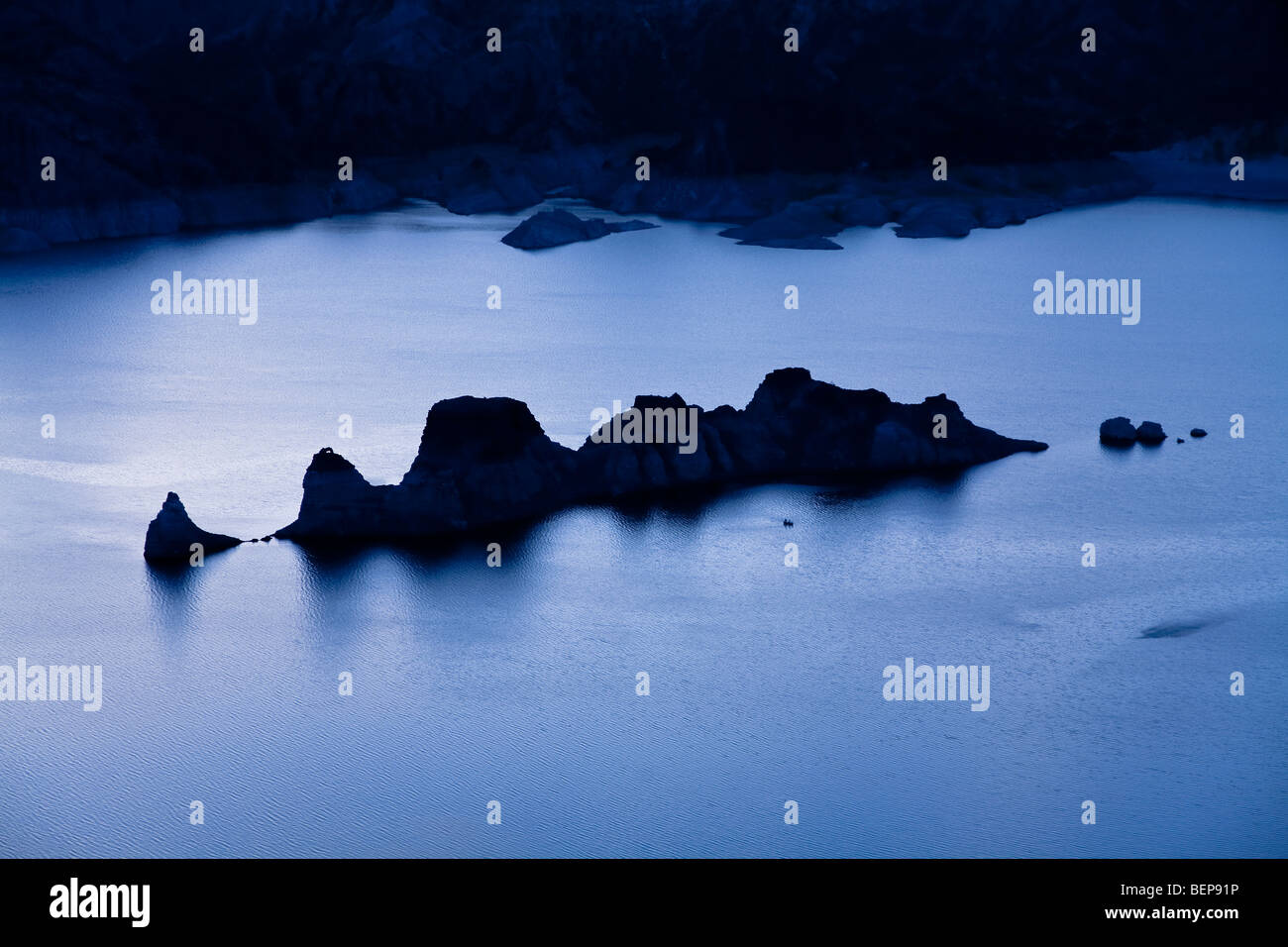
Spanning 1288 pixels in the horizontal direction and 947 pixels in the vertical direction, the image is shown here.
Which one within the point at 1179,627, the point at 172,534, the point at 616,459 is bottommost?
the point at 1179,627

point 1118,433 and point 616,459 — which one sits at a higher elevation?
point 1118,433

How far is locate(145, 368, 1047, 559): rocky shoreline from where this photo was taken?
24.0m

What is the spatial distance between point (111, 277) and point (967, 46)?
4098 cm

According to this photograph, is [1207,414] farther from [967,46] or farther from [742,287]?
[967,46]

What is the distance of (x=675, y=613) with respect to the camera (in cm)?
2214

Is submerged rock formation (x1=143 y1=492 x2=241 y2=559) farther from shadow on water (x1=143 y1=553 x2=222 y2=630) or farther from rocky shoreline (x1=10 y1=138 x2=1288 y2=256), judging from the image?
rocky shoreline (x1=10 y1=138 x2=1288 y2=256)

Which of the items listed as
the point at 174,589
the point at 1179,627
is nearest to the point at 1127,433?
the point at 1179,627

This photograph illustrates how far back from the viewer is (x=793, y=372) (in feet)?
89.3

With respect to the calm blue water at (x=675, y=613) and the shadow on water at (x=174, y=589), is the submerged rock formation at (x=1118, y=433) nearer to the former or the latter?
the calm blue water at (x=675, y=613)

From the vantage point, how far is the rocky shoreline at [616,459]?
24.0 m

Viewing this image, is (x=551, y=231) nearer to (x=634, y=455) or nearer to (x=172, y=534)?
(x=634, y=455)

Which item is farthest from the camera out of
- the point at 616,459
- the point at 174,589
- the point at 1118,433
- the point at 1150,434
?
the point at 1150,434

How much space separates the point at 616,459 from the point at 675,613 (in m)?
4.33

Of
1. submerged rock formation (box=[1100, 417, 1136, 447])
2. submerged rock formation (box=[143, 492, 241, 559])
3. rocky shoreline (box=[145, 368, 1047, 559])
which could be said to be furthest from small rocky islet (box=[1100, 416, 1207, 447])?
submerged rock formation (box=[143, 492, 241, 559])
